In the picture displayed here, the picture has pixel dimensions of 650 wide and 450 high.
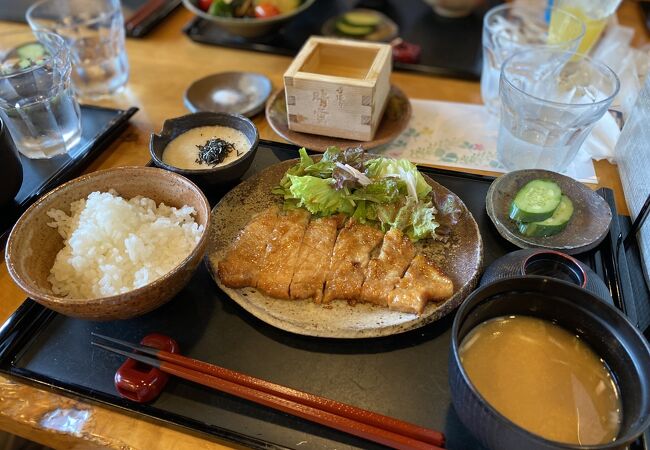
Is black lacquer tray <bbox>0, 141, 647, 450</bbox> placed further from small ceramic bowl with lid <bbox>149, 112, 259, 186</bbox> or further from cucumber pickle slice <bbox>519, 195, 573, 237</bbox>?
small ceramic bowl with lid <bbox>149, 112, 259, 186</bbox>

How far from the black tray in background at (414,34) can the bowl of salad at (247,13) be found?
10cm

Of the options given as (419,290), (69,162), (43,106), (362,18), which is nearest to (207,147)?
Result: (69,162)

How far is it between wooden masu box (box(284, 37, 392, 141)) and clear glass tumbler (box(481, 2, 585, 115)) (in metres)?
0.56

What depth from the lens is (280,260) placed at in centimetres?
157

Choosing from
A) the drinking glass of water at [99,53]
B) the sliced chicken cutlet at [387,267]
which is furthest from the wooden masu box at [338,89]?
the drinking glass of water at [99,53]

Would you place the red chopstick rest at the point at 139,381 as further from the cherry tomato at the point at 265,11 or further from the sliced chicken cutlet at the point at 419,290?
the cherry tomato at the point at 265,11

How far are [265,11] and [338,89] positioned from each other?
1.10 meters

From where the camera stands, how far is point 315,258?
1.58 meters

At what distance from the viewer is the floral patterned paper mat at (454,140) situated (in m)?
2.09

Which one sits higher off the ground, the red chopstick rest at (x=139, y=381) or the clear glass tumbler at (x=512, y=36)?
the clear glass tumbler at (x=512, y=36)

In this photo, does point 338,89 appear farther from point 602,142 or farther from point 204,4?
point 204,4

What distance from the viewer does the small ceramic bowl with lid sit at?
70.3 inches

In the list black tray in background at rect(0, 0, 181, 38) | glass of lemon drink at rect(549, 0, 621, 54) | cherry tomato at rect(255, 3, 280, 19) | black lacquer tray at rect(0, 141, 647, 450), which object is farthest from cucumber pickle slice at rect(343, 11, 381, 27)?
black lacquer tray at rect(0, 141, 647, 450)

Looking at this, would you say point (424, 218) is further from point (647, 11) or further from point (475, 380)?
point (647, 11)
